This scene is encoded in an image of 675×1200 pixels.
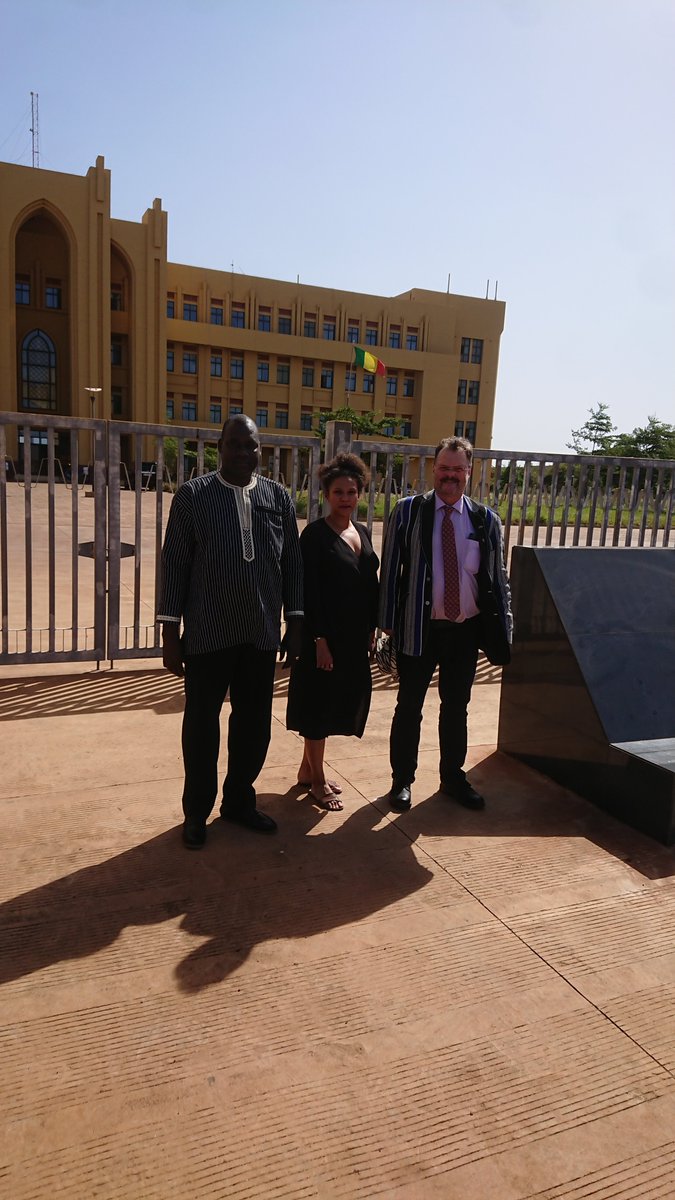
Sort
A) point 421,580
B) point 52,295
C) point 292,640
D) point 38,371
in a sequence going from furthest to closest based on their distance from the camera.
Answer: point 38,371 < point 52,295 < point 421,580 < point 292,640

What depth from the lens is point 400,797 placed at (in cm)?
398

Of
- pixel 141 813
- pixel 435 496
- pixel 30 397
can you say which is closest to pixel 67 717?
pixel 141 813

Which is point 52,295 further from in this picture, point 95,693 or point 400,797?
point 400,797

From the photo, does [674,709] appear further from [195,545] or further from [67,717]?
[67,717]

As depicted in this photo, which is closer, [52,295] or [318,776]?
[318,776]

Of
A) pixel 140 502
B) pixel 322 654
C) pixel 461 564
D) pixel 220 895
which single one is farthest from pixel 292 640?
pixel 140 502

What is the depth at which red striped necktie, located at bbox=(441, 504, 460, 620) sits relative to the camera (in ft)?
12.8

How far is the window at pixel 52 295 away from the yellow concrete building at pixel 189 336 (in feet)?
0.23

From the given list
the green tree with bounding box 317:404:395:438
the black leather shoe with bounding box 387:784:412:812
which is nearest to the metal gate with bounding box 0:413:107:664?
the black leather shoe with bounding box 387:784:412:812

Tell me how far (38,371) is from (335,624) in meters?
47.3

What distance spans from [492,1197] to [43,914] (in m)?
1.76

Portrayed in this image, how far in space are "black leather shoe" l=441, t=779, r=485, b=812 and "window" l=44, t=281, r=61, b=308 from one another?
157ft

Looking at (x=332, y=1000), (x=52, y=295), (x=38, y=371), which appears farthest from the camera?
(x=38, y=371)

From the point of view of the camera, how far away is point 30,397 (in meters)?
45.8
